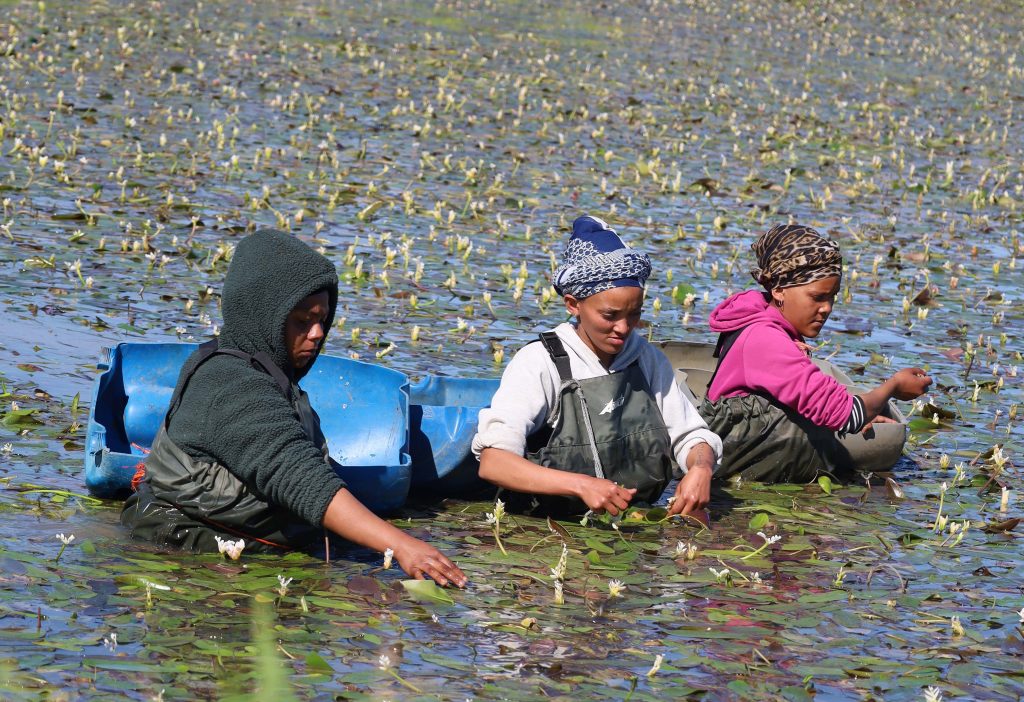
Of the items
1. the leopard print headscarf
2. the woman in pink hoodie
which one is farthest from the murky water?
the leopard print headscarf

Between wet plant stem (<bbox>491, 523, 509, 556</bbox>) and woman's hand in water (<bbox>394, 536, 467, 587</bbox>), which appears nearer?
woman's hand in water (<bbox>394, 536, 467, 587</bbox>)

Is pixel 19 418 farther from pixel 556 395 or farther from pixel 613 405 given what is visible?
pixel 613 405

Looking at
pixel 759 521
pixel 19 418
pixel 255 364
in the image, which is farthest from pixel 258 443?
pixel 759 521

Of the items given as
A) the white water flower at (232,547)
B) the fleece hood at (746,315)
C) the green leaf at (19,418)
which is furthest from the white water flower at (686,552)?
the green leaf at (19,418)

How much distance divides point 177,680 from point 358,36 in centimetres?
2000

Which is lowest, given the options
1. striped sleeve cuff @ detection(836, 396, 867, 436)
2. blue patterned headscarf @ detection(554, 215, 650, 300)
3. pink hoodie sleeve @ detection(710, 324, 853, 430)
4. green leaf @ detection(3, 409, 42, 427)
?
green leaf @ detection(3, 409, 42, 427)


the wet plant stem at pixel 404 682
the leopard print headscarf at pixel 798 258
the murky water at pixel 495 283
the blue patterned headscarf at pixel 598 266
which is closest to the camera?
the wet plant stem at pixel 404 682

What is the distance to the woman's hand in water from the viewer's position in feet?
17.1

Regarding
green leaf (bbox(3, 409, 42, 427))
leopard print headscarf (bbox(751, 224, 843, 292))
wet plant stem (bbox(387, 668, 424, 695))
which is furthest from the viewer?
leopard print headscarf (bbox(751, 224, 843, 292))

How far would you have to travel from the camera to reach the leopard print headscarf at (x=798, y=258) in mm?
7090

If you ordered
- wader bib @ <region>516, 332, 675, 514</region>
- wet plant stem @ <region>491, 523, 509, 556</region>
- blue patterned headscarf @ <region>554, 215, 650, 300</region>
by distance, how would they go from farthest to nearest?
wader bib @ <region>516, 332, 675, 514</region> → blue patterned headscarf @ <region>554, 215, 650, 300</region> → wet plant stem @ <region>491, 523, 509, 556</region>

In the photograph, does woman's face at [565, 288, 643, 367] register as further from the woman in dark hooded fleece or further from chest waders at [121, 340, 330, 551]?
chest waders at [121, 340, 330, 551]

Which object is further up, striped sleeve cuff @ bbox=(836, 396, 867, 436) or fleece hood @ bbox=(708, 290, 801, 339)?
fleece hood @ bbox=(708, 290, 801, 339)

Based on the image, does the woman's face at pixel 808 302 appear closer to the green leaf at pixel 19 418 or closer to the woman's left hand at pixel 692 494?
the woman's left hand at pixel 692 494
